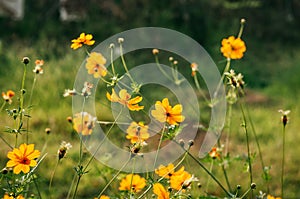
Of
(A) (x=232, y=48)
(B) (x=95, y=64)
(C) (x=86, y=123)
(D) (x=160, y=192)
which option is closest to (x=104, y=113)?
(A) (x=232, y=48)

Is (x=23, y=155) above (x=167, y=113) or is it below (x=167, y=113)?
below

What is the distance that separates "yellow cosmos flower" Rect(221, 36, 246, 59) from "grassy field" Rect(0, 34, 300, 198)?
0.41 meters

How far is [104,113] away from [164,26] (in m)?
2.87

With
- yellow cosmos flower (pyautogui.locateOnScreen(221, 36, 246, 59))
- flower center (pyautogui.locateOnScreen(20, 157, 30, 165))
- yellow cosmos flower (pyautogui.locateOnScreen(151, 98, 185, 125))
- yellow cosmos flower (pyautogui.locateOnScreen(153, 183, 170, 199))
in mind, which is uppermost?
yellow cosmos flower (pyautogui.locateOnScreen(221, 36, 246, 59))

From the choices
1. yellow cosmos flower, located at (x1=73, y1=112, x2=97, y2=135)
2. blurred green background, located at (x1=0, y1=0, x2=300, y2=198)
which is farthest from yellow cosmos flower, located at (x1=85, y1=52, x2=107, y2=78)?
blurred green background, located at (x1=0, y1=0, x2=300, y2=198)

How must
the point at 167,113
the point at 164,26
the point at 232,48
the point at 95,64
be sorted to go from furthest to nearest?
the point at 164,26 → the point at 232,48 → the point at 95,64 → the point at 167,113

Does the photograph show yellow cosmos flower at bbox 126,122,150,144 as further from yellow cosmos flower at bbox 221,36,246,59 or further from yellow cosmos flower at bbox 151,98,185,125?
yellow cosmos flower at bbox 221,36,246,59

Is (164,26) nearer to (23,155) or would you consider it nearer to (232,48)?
(232,48)

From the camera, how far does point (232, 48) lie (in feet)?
6.67

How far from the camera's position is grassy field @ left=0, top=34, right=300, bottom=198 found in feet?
10.5

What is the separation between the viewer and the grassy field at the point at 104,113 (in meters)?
3.19

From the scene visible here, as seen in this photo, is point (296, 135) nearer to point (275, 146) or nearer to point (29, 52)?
point (275, 146)

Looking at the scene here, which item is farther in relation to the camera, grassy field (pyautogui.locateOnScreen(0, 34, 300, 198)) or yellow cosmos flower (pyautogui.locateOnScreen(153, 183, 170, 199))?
grassy field (pyautogui.locateOnScreen(0, 34, 300, 198))

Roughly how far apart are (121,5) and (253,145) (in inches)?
151
